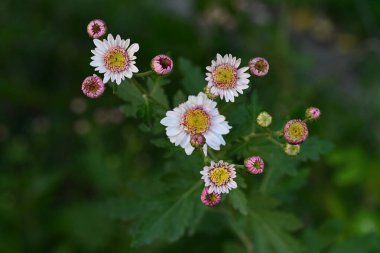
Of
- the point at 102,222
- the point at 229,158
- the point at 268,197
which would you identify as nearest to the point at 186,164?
the point at 229,158

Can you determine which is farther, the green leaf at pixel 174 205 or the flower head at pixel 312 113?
the green leaf at pixel 174 205

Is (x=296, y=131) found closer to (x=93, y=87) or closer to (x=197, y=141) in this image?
(x=197, y=141)

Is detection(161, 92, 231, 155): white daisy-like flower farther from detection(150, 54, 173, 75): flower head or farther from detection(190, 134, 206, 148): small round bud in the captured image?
detection(150, 54, 173, 75): flower head

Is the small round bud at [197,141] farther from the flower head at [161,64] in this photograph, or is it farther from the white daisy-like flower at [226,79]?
the flower head at [161,64]

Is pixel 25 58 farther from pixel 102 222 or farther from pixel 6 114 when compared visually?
pixel 102 222

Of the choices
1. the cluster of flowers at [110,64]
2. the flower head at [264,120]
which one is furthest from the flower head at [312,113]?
the cluster of flowers at [110,64]

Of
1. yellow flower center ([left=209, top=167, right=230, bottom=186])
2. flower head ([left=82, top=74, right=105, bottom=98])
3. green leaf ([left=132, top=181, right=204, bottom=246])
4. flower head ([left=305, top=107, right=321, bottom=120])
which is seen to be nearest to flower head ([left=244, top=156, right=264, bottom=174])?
yellow flower center ([left=209, top=167, right=230, bottom=186])

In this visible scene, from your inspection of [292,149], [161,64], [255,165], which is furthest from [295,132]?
[161,64]

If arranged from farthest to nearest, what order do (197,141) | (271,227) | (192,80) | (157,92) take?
(271,227) < (192,80) < (157,92) < (197,141)
